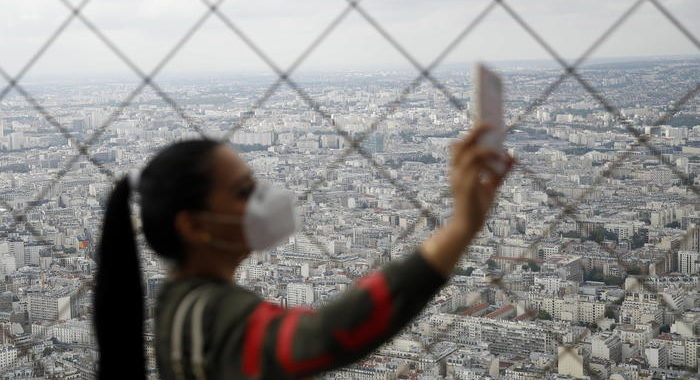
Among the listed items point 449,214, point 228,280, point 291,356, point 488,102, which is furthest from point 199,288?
point 449,214

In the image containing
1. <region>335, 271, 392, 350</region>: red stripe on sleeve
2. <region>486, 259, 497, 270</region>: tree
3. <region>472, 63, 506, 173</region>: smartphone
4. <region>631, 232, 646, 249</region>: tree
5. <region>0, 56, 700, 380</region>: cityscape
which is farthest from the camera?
<region>486, 259, 497, 270</region>: tree

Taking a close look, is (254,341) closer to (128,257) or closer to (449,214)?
(128,257)

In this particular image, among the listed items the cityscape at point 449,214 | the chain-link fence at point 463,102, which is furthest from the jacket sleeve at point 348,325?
the cityscape at point 449,214

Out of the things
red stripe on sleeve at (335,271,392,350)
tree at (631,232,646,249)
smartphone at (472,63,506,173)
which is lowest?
tree at (631,232,646,249)

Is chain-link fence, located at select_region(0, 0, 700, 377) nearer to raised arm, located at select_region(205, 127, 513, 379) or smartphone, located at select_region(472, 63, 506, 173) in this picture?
smartphone, located at select_region(472, 63, 506, 173)

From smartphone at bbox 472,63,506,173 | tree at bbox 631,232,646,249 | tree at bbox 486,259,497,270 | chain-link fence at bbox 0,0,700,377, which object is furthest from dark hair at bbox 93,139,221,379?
tree at bbox 631,232,646,249

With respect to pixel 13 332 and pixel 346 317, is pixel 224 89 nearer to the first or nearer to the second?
pixel 13 332

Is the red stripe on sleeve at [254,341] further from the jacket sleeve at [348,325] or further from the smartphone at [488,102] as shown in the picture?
the smartphone at [488,102]
